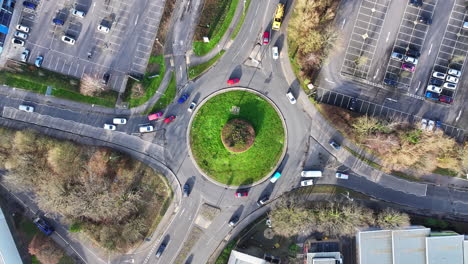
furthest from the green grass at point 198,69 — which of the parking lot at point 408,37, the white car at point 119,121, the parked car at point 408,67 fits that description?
the parked car at point 408,67

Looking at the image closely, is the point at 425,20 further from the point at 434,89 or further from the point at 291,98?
the point at 291,98

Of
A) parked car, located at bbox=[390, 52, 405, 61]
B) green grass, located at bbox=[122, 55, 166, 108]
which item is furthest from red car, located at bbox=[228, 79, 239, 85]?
parked car, located at bbox=[390, 52, 405, 61]

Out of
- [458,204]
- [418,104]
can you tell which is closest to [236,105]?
[418,104]

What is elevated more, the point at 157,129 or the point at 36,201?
the point at 157,129

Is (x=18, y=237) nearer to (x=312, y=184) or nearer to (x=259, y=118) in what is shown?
(x=259, y=118)

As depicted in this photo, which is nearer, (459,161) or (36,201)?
(459,161)

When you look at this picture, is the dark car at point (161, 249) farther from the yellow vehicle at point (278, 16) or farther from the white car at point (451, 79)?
the white car at point (451, 79)
